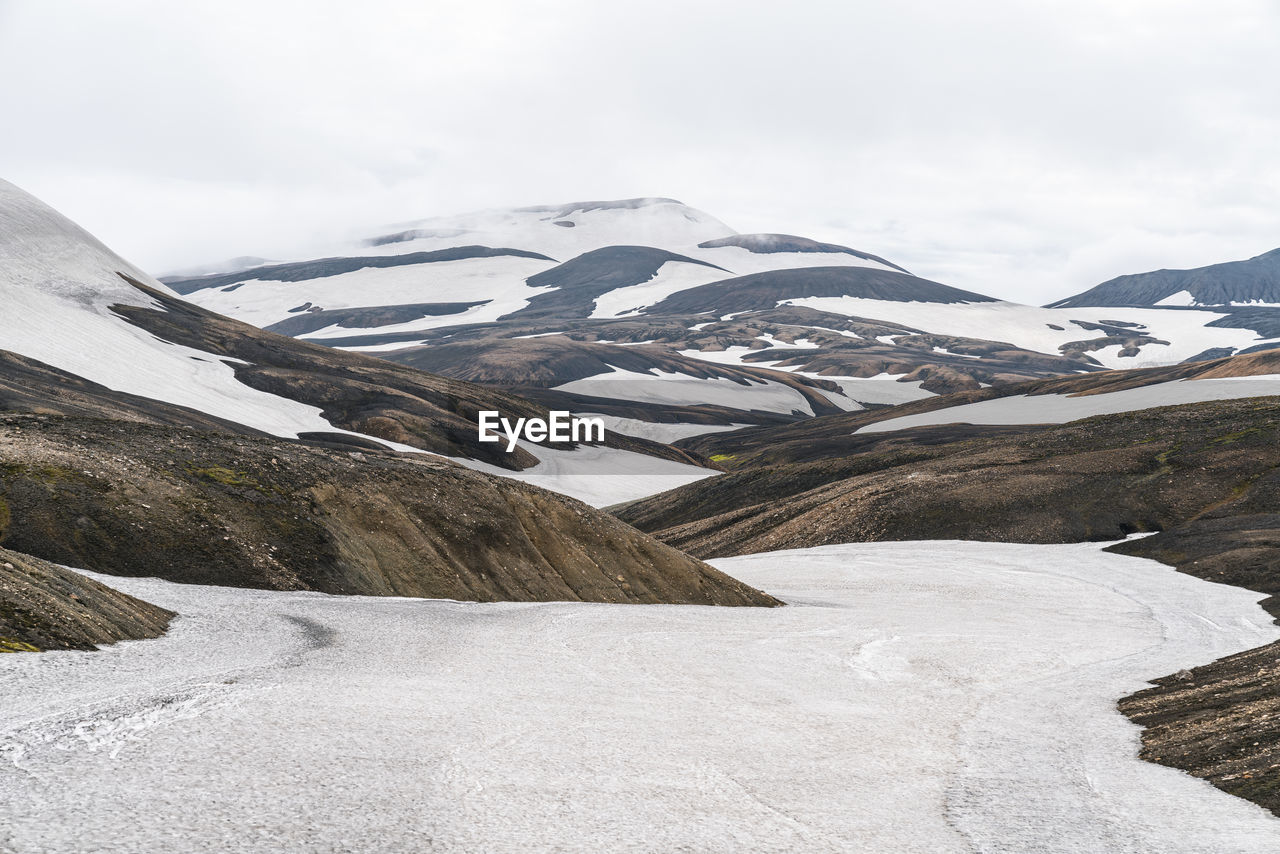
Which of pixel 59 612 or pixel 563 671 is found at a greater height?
pixel 59 612

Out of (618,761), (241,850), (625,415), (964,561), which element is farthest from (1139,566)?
(625,415)

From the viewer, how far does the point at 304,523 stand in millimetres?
25781

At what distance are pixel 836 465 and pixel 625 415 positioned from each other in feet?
317

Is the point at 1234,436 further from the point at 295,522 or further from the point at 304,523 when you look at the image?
the point at 295,522

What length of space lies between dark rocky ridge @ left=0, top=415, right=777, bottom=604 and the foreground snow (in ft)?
7.04

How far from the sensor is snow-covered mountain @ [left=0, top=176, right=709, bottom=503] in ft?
282

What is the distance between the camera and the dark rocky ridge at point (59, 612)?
42.9ft

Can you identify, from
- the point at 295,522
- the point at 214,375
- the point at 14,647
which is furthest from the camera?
the point at 214,375

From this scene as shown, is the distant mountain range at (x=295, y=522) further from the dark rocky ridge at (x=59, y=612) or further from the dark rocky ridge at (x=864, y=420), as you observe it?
the dark rocky ridge at (x=864, y=420)

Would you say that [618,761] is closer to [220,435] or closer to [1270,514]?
[220,435]

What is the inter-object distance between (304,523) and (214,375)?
288 feet

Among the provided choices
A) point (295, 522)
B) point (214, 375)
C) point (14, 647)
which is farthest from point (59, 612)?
point (214, 375)

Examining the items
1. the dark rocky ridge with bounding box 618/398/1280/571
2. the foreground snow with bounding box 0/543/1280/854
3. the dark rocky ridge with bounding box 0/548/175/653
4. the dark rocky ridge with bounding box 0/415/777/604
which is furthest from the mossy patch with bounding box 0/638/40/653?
the dark rocky ridge with bounding box 618/398/1280/571

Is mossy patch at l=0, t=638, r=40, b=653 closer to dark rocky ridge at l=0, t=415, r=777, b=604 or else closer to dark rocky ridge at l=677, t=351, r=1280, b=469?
dark rocky ridge at l=0, t=415, r=777, b=604
